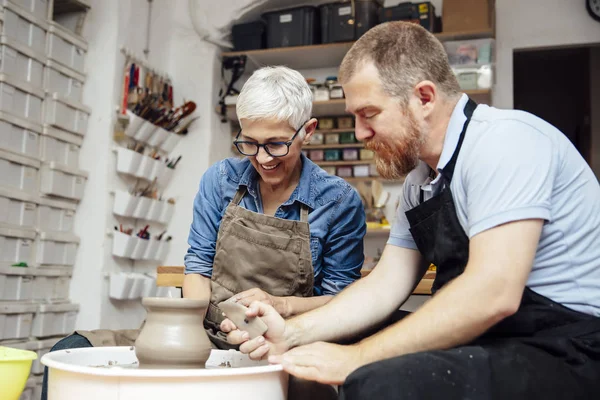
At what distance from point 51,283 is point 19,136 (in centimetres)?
93

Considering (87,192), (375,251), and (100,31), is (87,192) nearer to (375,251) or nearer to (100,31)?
(100,31)

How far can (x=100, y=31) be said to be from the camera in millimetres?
4230

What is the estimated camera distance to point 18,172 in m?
3.58

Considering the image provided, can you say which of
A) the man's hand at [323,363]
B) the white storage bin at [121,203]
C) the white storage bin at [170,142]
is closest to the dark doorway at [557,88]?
the white storage bin at [170,142]

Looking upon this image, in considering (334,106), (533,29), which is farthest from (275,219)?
(533,29)

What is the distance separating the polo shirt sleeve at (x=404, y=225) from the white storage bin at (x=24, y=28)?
267 centimetres

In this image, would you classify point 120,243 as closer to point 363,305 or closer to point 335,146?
point 335,146

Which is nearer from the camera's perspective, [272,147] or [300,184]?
[272,147]

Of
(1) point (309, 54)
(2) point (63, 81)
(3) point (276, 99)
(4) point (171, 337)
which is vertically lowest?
(4) point (171, 337)

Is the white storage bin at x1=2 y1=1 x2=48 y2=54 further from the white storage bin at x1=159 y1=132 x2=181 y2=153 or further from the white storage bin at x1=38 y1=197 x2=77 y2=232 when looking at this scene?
the white storage bin at x1=159 y1=132 x2=181 y2=153

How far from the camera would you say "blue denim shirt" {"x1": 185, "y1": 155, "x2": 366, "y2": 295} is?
2.05m

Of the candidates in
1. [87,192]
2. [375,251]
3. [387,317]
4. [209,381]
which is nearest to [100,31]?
[87,192]

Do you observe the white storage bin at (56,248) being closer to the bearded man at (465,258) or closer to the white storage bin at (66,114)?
the white storage bin at (66,114)

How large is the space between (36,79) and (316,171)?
2329 mm
